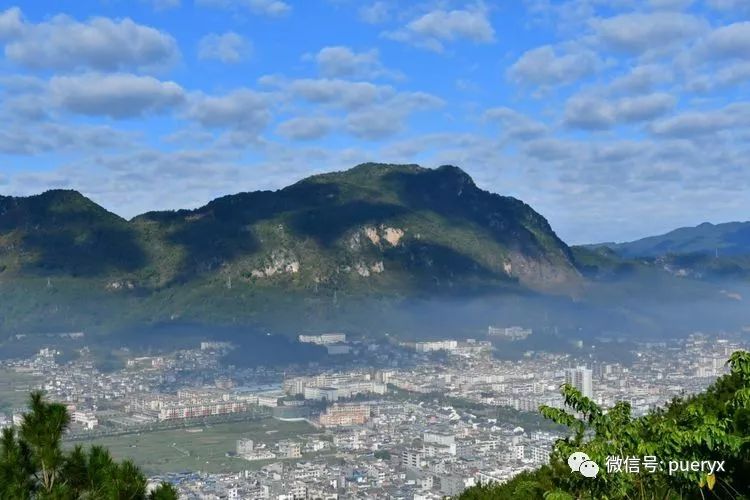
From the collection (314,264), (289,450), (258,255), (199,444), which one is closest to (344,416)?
(289,450)

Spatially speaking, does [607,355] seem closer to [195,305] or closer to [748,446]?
[195,305]

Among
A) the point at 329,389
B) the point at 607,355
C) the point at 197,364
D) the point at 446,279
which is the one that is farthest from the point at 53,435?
the point at 446,279

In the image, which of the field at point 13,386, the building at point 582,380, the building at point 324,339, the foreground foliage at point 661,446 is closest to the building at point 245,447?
the field at point 13,386

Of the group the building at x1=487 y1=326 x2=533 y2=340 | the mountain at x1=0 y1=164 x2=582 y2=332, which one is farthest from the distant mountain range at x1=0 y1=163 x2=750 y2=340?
the building at x1=487 y1=326 x2=533 y2=340

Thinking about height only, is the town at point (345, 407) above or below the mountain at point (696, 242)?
below

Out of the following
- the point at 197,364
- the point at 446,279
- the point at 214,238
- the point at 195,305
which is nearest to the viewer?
the point at 197,364

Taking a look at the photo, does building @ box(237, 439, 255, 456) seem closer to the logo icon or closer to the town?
the town

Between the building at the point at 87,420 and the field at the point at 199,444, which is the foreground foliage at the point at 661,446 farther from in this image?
the building at the point at 87,420

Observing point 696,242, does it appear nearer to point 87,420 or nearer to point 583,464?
point 87,420
